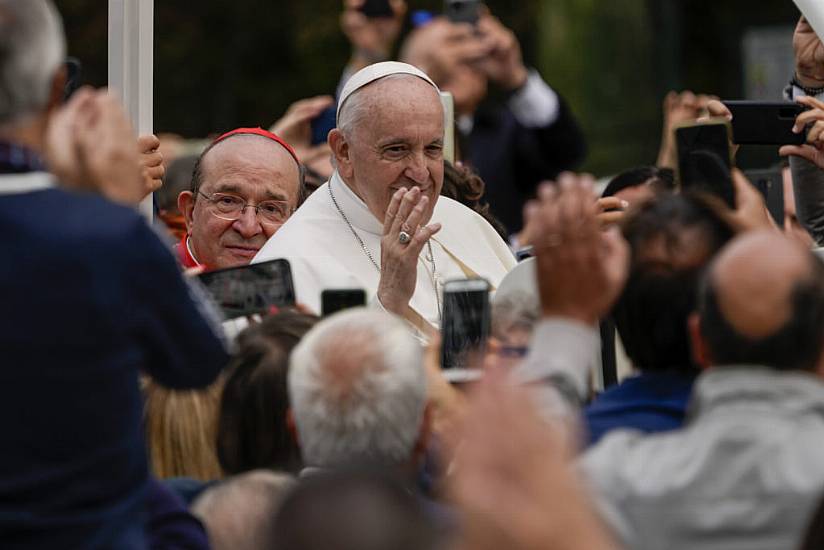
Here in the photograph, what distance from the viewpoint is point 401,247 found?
17.2 feet

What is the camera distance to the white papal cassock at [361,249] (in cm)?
571

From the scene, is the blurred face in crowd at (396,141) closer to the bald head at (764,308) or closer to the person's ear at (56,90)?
the person's ear at (56,90)

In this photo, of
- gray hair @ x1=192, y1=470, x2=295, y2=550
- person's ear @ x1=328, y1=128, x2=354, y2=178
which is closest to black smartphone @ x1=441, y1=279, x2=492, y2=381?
gray hair @ x1=192, y1=470, x2=295, y2=550

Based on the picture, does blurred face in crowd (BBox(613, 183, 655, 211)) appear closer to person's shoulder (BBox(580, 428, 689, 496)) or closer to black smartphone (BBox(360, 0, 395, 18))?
person's shoulder (BBox(580, 428, 689, 496))

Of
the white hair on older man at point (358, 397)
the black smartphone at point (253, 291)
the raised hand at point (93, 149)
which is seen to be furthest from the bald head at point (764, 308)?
the black smartphone at point (253, 291)

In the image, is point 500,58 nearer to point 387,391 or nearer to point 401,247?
point 401,247

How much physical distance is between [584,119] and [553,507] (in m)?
12.9

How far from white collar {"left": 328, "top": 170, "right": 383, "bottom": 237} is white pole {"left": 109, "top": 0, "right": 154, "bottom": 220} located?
76 cm

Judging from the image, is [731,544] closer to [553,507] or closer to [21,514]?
[553,507]

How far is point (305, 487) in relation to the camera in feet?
8.47

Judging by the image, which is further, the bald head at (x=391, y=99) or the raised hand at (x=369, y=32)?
the raised hand at (x=369, y=32)

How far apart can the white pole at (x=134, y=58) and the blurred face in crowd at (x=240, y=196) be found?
0.49 metres

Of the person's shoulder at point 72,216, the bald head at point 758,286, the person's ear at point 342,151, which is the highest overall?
the person's ear at point 342,151

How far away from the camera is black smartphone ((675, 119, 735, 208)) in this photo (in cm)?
382
